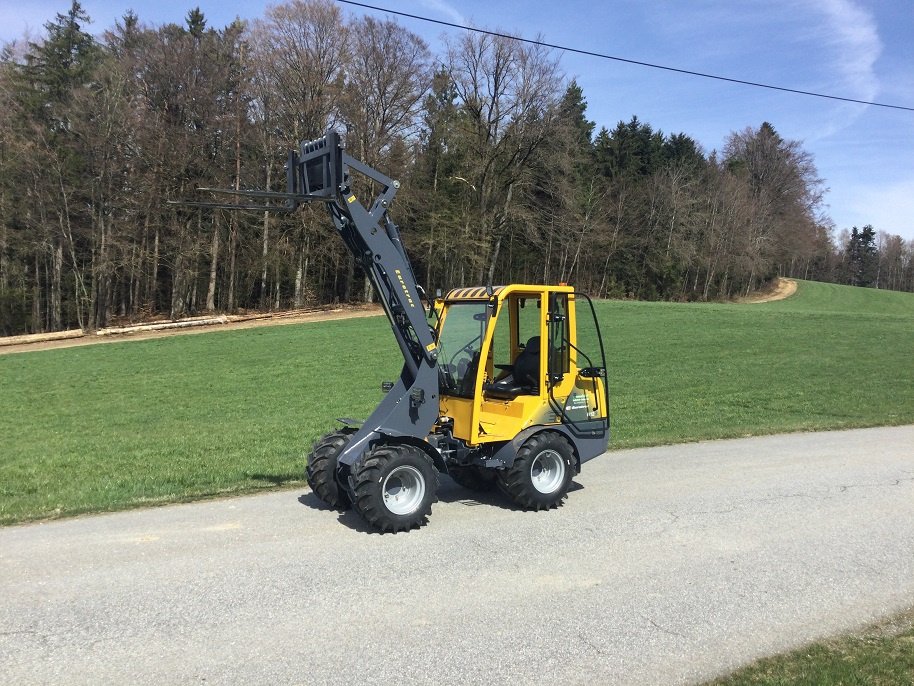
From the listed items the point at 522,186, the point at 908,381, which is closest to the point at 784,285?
the point at 522,186

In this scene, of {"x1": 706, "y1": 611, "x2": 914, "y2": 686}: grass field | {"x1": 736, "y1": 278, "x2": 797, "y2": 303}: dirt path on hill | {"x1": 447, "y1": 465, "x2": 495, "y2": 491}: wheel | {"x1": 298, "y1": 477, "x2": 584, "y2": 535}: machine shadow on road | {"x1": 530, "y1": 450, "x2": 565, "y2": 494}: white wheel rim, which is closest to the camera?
{"x1": 706, "y1": 611, "x2": 914, "y2": 686}: grass field

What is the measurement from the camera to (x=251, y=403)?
15.4 metres

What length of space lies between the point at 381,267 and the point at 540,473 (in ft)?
8.92

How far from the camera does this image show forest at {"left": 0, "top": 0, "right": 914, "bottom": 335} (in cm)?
3541

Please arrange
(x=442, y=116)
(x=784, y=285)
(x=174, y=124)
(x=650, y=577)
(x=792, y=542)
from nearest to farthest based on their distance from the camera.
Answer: (x=650, y=577) < (x=792, y=542) < (x=174, y=124) < (x=442, y=116) < (x=784, y=285)

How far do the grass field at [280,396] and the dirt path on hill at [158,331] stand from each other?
3.28 meters

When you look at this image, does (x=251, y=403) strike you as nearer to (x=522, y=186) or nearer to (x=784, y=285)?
(x=522, y=186)

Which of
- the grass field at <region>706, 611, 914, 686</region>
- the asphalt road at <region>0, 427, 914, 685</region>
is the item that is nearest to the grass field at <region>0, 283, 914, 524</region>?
the asphalt road at <region>0, 427, 914, 685</region>

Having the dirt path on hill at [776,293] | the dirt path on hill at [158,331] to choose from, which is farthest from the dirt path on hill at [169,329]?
the dirt path on hill at [776,293]

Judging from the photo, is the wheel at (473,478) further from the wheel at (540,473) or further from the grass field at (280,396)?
the grass field at (280,396)

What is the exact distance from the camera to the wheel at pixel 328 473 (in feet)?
21.6

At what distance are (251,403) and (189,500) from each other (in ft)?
27.3

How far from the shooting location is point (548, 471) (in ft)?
23.0

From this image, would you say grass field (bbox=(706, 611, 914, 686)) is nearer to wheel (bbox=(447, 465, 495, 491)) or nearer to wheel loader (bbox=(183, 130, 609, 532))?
wheel loader (bbox=(183, 130, 609, 532))
